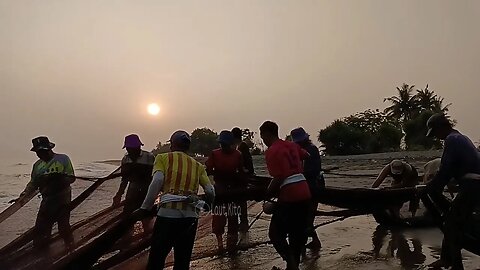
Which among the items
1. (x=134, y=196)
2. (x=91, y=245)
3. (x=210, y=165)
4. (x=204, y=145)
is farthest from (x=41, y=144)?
(x=204, y=145)

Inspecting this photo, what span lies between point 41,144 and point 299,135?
3.58 m

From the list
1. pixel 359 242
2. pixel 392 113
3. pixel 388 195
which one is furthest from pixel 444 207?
pixel 392 113

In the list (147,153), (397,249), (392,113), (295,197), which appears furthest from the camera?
(392,113)

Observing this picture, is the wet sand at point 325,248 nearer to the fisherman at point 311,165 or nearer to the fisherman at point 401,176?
the fisherman at point 401,176

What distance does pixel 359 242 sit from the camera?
8859mm

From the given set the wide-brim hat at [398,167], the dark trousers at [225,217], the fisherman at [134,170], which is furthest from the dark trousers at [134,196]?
the wide-brim hat at [398,167]

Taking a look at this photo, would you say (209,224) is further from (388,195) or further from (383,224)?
(383,224)

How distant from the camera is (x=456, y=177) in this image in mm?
6160

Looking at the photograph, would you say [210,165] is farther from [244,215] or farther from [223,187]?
[244,215]

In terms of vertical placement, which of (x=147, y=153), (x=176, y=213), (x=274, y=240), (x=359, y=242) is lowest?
(x=359, y=242)

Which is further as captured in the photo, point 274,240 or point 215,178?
point 215,178

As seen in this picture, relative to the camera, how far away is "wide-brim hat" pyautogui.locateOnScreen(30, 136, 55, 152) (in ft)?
23.5

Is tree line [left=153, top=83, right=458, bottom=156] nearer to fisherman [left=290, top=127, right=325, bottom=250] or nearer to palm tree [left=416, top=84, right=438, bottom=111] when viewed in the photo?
palm tree [left=416, top=84, right=438, bottom=111]

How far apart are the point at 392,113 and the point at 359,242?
205 ft
